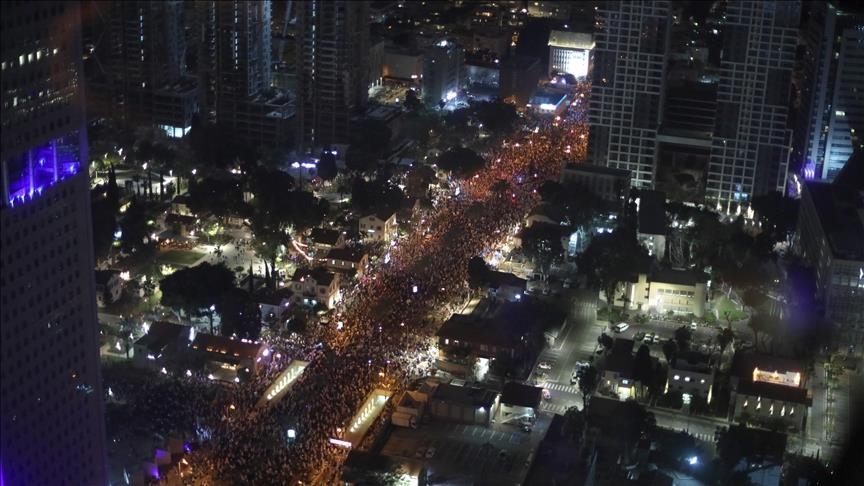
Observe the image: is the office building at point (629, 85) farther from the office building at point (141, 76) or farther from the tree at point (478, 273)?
the office building at point (141, 76)

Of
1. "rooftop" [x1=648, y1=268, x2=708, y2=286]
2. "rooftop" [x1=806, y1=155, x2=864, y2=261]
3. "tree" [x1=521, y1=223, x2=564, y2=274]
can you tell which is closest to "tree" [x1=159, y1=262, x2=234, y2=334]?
"tree" [x1=521, y1=223, x2=564, y2=274]

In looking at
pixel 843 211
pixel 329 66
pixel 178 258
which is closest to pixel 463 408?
pixel 178 258

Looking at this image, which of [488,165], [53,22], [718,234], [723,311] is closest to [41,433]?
[53,22]

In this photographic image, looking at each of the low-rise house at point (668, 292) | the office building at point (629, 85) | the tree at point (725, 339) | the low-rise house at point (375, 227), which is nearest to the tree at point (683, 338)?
the tree at point (725, 339)

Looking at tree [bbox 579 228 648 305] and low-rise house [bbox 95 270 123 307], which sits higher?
tree [bbox 579 228 648 305]

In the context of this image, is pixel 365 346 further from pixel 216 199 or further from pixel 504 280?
pixel 216 199

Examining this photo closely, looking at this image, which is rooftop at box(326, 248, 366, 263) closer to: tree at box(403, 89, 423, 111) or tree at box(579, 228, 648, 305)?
tree at box(579, 228, 648, 305)

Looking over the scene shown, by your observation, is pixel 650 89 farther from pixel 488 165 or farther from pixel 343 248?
pixel 343 248
